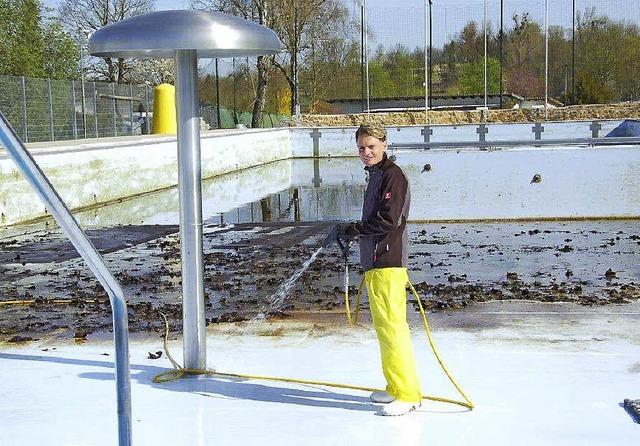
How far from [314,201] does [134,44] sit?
1574 centimetres

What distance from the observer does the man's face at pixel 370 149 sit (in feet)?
15.1

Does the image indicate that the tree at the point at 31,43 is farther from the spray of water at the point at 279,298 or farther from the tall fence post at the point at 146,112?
the spray of water at the point at 279,298

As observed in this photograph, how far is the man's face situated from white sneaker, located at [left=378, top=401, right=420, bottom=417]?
47.1 inches

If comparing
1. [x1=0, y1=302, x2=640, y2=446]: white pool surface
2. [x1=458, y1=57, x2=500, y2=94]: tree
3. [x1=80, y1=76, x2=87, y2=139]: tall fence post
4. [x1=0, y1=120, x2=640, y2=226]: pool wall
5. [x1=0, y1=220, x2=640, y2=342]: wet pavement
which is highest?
[x1=458, y1=57, x2=500, y2=94]: tree

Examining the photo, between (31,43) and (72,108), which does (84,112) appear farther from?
(31,43)

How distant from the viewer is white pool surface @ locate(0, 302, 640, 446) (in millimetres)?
4422

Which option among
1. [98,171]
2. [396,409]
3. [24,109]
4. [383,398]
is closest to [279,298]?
[383,398]

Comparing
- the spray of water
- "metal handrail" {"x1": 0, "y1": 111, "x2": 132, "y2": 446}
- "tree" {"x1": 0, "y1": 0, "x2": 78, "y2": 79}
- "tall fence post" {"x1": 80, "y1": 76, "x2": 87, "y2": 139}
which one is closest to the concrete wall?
"tall fence post" {"x1": 80, "y1": 76, "x2": 87, "y2": 139}

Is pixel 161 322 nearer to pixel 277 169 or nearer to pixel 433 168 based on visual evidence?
pixel 433 168

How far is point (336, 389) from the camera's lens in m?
5.19

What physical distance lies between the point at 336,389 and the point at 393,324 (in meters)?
0.78

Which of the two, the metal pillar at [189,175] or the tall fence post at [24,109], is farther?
the tall fence post at [24,109]

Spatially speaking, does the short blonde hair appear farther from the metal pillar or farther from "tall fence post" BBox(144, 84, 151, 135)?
"tall fence post" BBox(144, 84, 151, 135)

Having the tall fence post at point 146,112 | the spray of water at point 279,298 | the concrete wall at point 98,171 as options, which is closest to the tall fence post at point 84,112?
the concrete wall at point 98,171
